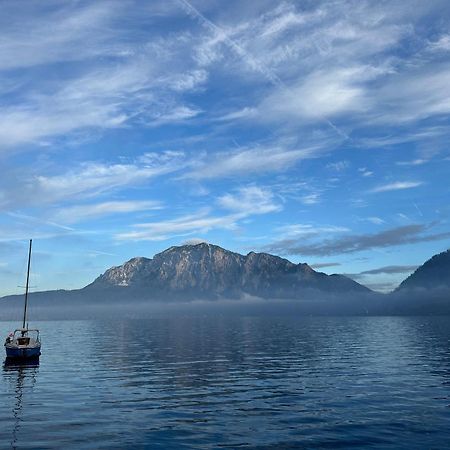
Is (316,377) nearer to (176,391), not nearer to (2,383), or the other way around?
(176,391)

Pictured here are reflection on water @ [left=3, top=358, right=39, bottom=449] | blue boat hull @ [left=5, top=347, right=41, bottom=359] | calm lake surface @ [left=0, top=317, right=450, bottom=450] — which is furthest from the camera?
blue boat hull @ [left=5, top=347, right=41, bottom=359]

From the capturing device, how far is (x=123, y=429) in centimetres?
3572

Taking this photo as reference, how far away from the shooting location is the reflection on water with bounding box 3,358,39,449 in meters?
37.3

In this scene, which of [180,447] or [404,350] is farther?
[404,350]

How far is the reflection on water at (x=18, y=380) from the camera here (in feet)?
122

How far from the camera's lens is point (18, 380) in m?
63.2

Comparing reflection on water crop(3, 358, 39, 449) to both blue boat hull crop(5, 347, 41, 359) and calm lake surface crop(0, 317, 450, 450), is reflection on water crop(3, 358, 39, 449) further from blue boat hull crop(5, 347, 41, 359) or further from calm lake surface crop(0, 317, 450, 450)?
blue boat hull crop(5, 347, 41, 359)

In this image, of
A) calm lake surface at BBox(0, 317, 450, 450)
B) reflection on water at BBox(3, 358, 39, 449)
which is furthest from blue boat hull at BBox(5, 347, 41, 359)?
calm lake surface at BBox(0, 317, 450, 450)

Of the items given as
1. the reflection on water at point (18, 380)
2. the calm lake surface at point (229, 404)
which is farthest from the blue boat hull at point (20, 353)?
the calm lake surface at point (229, 404)

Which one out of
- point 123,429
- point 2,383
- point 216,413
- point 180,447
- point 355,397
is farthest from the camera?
point 2,383

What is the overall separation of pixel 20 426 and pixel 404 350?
281 feet

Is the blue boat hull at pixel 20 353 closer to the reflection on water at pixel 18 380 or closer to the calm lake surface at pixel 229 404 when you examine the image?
the reflection on water at pixel 18 380

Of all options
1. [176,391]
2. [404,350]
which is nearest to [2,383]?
[176,391]

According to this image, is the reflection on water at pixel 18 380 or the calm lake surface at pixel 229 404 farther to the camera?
the reflection on water at pixel 18 380
